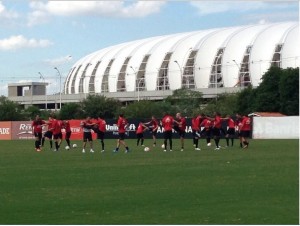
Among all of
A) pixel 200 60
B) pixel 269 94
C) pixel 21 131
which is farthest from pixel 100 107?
pixel 200 60

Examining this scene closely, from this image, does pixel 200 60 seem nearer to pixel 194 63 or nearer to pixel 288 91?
pixel 194 63

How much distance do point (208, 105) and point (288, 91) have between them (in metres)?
15.8

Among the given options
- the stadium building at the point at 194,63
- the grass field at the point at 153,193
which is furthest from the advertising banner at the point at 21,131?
the stadium building at the point at 194,63

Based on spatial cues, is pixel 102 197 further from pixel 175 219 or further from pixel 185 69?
pixel 185 69

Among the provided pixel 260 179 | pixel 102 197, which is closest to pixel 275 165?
pixel 260 179

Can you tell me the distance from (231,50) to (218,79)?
547 cm

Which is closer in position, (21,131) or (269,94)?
(21,131)

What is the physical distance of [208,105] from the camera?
10250cm

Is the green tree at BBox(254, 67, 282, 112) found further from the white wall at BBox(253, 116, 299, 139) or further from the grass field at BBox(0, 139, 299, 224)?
the grass field at BBox(0, 139, 299, 224)

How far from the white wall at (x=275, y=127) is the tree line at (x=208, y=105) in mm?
22333

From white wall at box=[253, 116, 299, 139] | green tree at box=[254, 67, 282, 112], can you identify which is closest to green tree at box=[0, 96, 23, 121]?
green tree at box=[254, 67, 282, 112]

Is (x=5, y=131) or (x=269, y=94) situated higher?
(x=269, y=94)

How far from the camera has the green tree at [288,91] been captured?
87.8 meters

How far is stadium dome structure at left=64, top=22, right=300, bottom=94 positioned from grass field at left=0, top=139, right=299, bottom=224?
338 ft
